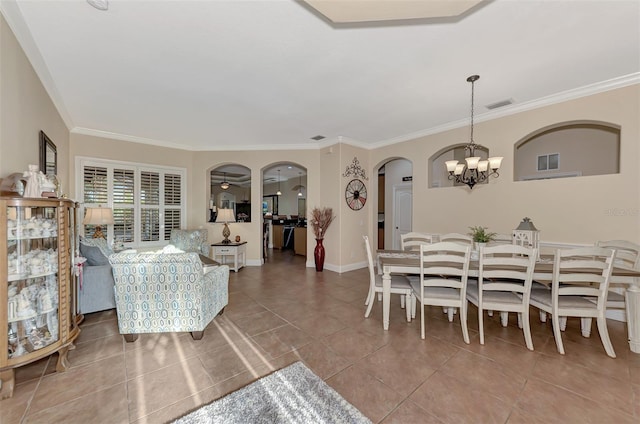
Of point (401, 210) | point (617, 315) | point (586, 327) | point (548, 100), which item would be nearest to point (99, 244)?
point (586, 327)

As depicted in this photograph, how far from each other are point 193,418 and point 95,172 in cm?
512

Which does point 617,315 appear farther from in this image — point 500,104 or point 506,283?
point 500,104

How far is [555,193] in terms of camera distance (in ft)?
11.0

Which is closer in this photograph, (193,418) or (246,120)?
(193,418)

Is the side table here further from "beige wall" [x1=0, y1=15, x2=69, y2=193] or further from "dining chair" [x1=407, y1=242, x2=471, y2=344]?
"dining chair" [x1=407, y1=242, x2=471, y2=344]

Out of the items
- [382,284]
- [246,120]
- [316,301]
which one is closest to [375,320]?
[382,284]

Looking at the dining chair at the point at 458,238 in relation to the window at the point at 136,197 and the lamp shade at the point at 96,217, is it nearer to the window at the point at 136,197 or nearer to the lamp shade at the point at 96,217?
the lamp shade at the point at 96,217

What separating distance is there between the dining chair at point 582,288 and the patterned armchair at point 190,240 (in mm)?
5379

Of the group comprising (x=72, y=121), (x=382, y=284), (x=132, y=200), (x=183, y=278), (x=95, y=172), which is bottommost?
(x=382, y=284)

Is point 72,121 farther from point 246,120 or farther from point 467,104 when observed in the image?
point 467,104

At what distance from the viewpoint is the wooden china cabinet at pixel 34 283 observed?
165 cm

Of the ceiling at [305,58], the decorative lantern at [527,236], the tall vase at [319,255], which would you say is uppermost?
the ceiling at [305,58]

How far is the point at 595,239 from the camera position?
308 cm

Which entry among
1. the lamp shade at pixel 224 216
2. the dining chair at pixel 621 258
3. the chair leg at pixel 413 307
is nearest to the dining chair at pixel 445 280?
the chair leg at pixel 413 307
